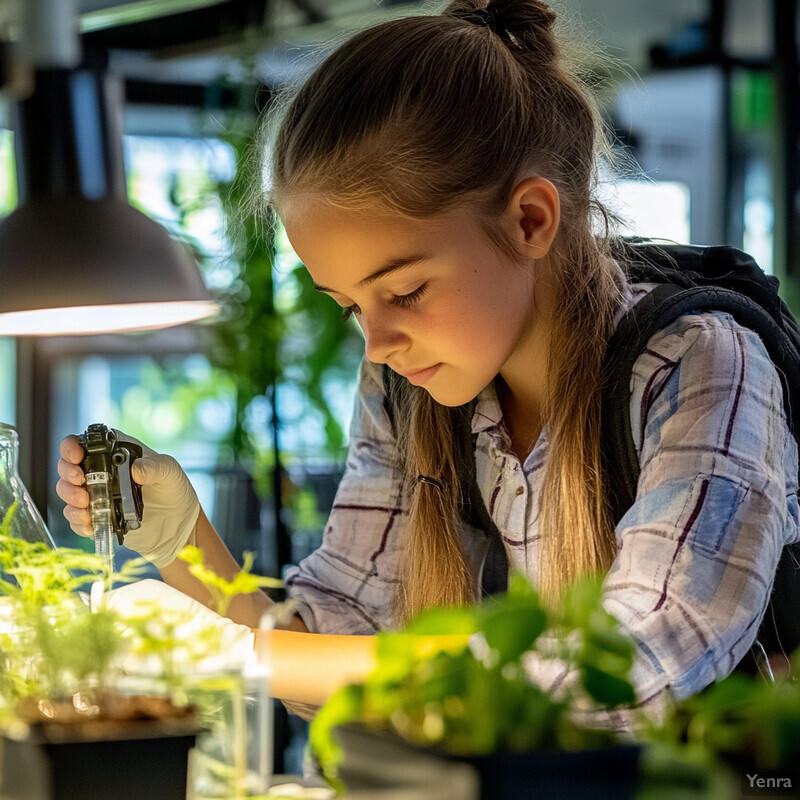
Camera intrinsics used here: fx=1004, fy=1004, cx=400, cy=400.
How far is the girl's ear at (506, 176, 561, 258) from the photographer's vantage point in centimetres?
104

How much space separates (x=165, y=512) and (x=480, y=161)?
567mm

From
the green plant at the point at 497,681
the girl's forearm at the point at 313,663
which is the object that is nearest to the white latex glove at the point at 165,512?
the girl's forearm at the point at 313,663

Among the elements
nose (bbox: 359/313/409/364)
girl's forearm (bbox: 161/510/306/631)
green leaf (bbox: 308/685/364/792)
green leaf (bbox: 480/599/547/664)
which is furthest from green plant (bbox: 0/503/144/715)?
girl's forearm (bbox: 161/510/306/631)

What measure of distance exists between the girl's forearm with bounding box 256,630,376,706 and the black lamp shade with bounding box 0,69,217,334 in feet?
1.35

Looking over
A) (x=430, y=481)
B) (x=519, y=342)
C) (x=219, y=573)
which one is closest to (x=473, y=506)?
(x=430, y=481)

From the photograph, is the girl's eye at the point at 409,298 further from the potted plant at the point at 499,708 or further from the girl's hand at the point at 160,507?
the potted plant at the point at 499,708

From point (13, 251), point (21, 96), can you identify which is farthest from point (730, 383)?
point (21, 96)

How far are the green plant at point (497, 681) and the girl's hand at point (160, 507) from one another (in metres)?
0.64

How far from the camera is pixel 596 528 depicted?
41.9 inches

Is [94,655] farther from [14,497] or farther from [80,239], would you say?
[80,239]

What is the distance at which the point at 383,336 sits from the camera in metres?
0.99

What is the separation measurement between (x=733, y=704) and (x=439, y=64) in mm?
751

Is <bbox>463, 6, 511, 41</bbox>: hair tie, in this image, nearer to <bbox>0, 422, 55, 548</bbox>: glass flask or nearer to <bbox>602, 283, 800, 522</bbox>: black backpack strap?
<bbox>602, 283, 800, 522</bbox>: black backpack strap

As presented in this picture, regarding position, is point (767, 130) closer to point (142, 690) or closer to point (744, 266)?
point (744, 266)
